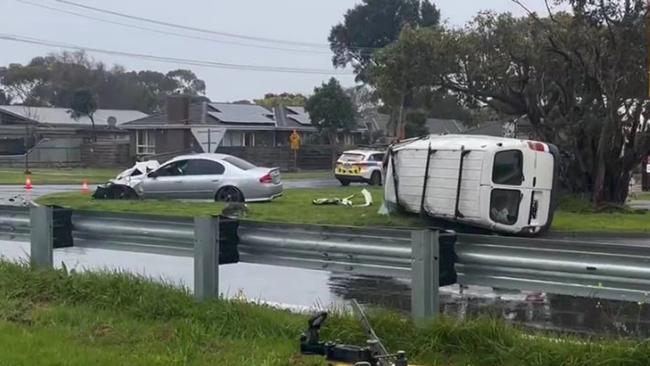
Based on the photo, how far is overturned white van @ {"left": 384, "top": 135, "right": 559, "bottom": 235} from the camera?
617 inches

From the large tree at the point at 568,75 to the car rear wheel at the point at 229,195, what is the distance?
8.02 meters

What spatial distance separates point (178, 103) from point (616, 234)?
4849 cm

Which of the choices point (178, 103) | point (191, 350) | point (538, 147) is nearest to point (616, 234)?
point (538, 147)

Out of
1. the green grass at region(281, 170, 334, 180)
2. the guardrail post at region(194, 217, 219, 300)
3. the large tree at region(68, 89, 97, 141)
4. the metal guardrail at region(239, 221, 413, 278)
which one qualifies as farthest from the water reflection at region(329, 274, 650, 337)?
the large tree at region(68, 89, 97, 141)

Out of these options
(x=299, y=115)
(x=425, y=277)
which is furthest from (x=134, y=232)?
(x=299, y=115)

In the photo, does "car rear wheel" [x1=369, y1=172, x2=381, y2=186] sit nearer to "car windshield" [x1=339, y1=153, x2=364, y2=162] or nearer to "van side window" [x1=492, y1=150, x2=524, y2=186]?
"car windshield" [x1=339, y1=153, x2=364, y2=162]

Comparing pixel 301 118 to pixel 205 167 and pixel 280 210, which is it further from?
pixel 280 210

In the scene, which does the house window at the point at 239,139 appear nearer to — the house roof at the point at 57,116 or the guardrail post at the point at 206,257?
the house roof at the point at 57,116

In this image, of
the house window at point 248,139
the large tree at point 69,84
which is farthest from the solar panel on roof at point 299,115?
the large tree at point 69,84

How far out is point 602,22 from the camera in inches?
935

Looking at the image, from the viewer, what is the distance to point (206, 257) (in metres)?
7.29

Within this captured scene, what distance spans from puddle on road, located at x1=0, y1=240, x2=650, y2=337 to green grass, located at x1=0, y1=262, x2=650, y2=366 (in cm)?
92

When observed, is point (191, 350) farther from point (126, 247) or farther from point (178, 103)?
point (178, 103)

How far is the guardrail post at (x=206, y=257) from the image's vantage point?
7.23 metres
